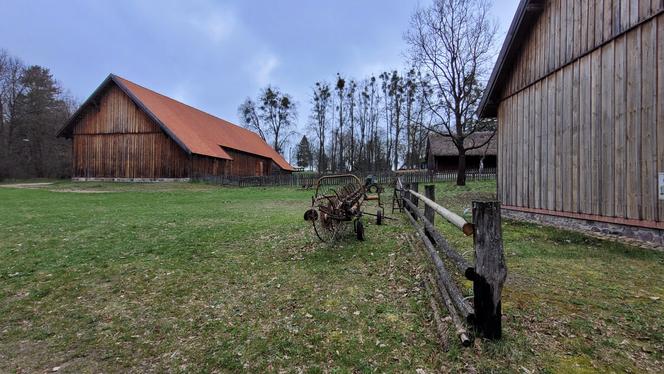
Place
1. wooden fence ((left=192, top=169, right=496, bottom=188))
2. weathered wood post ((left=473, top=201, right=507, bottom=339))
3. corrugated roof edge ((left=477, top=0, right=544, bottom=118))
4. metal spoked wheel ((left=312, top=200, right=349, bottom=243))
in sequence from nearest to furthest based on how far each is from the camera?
weathered wood post ((left=473, top=201, right=507, bottom=339)) < metal spoked wheel ((left=312, top=200, right=349, bottom=243)) < corrugated roof edge ((left=477, top=0, right=544, bottom=118)) < wooden fence ((left=192, top=169, right=496, bottom=188))

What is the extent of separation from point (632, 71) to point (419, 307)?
268 inches

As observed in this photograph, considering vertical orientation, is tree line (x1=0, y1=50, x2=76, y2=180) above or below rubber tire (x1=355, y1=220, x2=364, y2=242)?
above

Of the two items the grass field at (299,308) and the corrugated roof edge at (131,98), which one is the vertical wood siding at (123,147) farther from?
the grass field at (299,308)

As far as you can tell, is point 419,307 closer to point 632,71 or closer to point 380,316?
point 380,316

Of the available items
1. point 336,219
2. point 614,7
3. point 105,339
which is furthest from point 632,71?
point 105,339

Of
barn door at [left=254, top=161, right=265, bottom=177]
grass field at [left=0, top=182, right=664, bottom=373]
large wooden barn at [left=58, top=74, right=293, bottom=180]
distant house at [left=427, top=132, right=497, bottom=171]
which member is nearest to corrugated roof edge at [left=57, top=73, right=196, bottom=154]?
large wooden barn at [left=58, top=74, right=293, bottom=180]

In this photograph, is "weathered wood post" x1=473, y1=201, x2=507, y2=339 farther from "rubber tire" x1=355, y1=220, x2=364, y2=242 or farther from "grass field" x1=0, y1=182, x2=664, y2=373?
"rubber tire" x1=355, y1=220, x2=364, y2=242

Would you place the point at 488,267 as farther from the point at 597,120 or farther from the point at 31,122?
the point at 31,122

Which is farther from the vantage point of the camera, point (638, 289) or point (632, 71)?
point (632, 71)

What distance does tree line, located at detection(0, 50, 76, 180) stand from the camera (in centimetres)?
4353

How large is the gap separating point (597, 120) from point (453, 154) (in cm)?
3356

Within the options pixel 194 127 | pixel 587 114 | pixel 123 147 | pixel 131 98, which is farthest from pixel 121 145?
pixel 587 114

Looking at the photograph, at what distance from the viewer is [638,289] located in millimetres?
4516

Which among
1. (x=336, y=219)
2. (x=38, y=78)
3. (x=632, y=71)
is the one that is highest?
(x=38, y=78)
